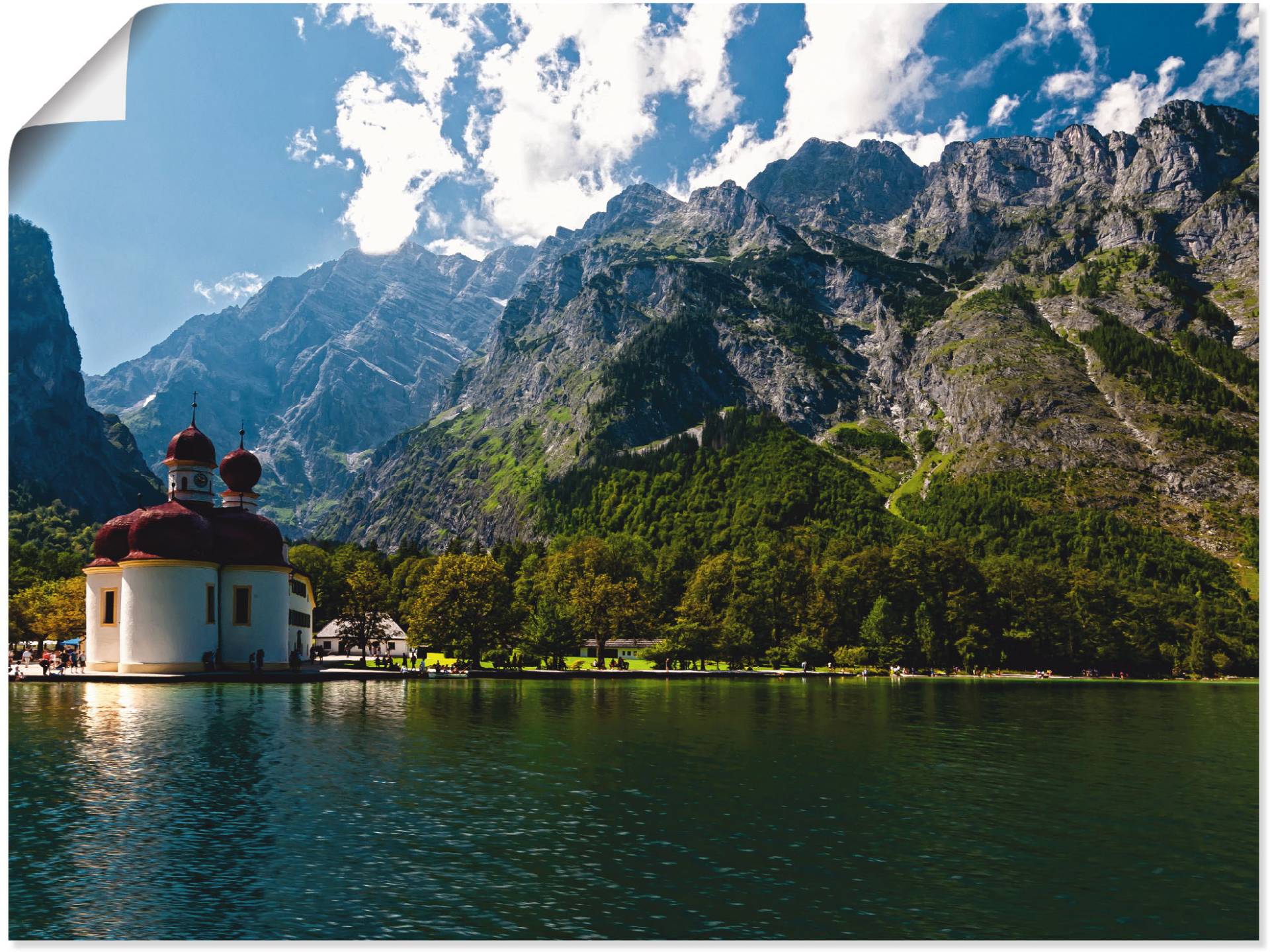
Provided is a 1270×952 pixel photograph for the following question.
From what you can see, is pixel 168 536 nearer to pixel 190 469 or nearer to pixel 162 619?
pixel 162 619

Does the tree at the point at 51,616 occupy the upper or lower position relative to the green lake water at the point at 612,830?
upper

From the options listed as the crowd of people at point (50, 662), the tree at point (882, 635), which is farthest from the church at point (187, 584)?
the tree at point (882, 635)

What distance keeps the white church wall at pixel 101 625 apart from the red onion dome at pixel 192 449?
13593 millimetres

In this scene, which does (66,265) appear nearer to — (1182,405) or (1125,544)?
(1125,544)

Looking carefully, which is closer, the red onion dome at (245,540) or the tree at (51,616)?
the red onion dome at (245,540)

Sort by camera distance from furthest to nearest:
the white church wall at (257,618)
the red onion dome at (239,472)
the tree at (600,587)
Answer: the tree at (600,587)
the red onion dome at (239,472)
the white church wall at (257,618)

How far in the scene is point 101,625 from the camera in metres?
69.2

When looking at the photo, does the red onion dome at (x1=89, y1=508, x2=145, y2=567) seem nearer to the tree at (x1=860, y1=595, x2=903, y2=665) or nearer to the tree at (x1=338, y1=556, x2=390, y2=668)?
the tree at (x1=338, y1=556, x2=390, y2=668)

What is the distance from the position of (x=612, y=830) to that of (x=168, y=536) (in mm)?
58471

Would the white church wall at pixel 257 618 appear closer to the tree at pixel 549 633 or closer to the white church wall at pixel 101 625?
the white church wall at pixel 101 625

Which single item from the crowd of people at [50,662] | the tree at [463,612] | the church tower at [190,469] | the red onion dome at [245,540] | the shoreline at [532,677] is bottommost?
the shoreline at [532,677]

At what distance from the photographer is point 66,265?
31.5 m

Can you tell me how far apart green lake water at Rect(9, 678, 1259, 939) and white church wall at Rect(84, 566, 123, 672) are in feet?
85.1

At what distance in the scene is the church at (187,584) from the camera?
219 ft
